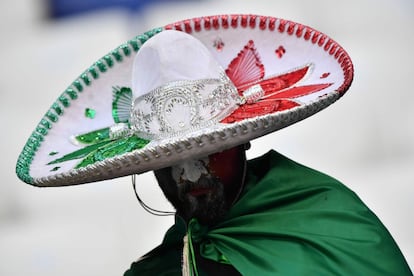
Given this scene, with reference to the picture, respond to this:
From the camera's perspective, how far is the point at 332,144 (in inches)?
91.7

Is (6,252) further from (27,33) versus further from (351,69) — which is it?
(351,69)

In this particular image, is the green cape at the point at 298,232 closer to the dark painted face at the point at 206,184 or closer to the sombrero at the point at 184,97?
the dark painted face at the point at 206,184

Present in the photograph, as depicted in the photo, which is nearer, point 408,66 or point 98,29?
point 408,66

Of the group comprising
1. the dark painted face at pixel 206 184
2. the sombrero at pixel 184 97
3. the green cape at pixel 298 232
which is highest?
the sombrero at pixel 184 97

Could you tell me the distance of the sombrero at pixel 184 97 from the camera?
1.15 meters

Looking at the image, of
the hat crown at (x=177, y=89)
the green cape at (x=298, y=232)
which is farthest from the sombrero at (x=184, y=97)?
the green cape at (x=298, y=232)

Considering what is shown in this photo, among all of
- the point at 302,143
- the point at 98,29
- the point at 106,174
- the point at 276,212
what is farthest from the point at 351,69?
the point at 98,29

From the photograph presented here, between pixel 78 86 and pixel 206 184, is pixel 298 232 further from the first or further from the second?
pixel 78 86

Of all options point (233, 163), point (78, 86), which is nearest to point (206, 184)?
point (233, 163)

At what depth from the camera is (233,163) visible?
4.19 feet

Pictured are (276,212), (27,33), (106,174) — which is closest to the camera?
(106,174)

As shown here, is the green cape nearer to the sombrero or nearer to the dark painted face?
the dark painted face

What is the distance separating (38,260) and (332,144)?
0.93 metres

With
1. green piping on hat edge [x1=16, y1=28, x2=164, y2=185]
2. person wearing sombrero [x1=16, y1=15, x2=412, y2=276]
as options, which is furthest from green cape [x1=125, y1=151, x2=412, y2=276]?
green piping on hat edge [x1=16, y1=28, x2=164, y2=185]
